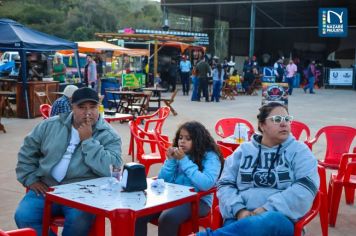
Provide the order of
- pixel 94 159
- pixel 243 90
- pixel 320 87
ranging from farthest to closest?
pixel 320 87 < pixel 243 90 < pixel 94 159

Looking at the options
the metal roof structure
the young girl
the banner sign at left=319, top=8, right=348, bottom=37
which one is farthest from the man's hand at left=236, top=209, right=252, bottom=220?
the metal roof structure

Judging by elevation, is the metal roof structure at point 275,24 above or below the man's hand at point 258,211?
above

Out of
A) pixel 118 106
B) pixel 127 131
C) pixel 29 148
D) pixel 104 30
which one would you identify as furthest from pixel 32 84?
pixel 104 30

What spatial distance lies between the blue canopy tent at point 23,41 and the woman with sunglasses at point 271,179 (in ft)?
30.8

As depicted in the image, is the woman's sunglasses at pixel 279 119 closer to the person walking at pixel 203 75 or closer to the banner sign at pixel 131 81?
the banner sign at pixel 131 81

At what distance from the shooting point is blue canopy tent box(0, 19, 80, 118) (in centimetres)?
1174

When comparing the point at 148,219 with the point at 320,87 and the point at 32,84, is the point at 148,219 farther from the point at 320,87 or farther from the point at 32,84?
the point at 320,87

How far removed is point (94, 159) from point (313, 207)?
152cm

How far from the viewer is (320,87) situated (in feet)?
87.8

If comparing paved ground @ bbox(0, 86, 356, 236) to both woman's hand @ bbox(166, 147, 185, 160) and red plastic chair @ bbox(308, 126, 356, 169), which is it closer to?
red plastic chair @ bbox(308, 126, 356, 169)

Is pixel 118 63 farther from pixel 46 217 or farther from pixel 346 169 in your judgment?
pixel 46 217

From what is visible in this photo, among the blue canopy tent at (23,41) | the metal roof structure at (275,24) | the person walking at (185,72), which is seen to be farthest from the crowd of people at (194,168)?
the metal roof structure at (275,24)

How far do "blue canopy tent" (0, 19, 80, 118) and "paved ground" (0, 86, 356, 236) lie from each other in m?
1.64

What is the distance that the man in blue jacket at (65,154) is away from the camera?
3.55 m
